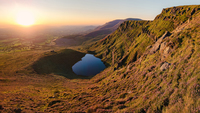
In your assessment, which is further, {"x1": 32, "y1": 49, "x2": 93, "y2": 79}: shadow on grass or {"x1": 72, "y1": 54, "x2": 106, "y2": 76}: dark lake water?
{"x1": 72, "y1": 54, "x2": 106, "y2": 76}: dark lake water

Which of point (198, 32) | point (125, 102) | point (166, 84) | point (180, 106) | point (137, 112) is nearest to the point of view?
point (180, 106)

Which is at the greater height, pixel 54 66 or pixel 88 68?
pixel 54 66

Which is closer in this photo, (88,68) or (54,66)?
(54,66)

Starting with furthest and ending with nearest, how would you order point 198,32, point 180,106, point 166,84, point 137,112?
point 198,32 → point 166,84 → point 137,112 → point 180,106

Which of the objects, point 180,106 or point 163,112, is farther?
point 163,112

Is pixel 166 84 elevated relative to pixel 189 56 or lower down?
lower down

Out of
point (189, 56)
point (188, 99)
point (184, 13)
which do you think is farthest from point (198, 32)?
point (184, 13)

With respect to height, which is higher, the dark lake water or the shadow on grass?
the shadow on grass

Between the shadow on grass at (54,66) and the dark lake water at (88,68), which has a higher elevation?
the shadow on grass at (54,66)

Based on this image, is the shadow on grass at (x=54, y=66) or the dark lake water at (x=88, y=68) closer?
the shadow on grass at (x=54, y=66)

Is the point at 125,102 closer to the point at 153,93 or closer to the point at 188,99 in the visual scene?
the point at 153,93

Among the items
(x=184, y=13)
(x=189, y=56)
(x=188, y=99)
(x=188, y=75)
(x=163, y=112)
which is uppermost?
(x=184, y=13)
